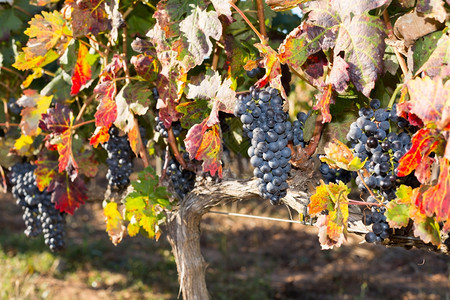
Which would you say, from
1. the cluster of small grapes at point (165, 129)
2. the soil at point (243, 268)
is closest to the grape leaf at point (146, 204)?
the cluster of small grapes at point (165, 129)

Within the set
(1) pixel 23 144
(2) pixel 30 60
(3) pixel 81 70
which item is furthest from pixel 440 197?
Answer: (1) pixel 23 144

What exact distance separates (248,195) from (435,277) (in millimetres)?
4523

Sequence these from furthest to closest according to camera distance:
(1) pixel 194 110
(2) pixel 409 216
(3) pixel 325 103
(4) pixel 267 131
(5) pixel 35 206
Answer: (5) pixel 35 206 → (1) pixel 194 110 → (4) pixel 267 131 → (3) pixel 325 103 → (2) pixel 409 216

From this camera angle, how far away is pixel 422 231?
3.58 feet

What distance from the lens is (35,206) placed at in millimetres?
2629

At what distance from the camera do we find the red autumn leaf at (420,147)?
98 centimetres

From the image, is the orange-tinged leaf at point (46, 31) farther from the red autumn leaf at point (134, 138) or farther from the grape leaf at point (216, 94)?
the grape leaf at point (216, 94)

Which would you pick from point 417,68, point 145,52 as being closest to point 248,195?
point 145,52

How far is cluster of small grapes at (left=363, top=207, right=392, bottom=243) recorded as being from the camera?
4.15 feet

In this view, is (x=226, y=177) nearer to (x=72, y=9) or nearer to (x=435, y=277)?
(x=72, y=9)

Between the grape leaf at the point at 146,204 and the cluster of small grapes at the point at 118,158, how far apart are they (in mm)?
257

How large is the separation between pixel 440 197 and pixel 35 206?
86.3 inches

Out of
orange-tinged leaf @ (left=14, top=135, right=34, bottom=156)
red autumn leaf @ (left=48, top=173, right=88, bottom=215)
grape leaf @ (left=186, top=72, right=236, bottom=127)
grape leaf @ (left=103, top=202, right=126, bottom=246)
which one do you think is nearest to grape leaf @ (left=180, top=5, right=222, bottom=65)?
grape leaf @ (left=186, top=72, right=236, bottom=127)

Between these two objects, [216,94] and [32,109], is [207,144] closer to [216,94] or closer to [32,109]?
[216,94]
